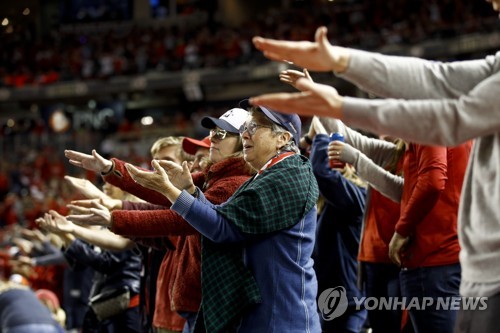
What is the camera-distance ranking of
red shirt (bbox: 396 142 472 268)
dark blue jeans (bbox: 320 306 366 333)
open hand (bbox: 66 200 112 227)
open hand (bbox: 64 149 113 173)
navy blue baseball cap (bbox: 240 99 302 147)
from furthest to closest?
1. dark blue jeans (bbox: 320 306 366 333)
2. open hand (bbox: 64 149 113 173)
3. red shirt (bbox: 396 142 472 268)
4. open hand (bbox: 66 200 112 227)
5. navy blue baseball cap (bbox: 240 99 302 147)

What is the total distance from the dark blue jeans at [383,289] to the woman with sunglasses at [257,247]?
52.2 inches

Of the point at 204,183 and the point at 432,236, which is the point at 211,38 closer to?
the point at 204,183

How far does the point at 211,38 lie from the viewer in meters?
26.5

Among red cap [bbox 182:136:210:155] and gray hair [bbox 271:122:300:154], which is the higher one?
gray hair [bbox 271:122:300:154]

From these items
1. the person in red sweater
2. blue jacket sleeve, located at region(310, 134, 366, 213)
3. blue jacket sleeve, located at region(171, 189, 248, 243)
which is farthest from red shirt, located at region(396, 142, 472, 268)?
blue jacket sleeve, located at region(171, 189, 248, 243)

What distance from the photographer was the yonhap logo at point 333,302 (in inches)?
185

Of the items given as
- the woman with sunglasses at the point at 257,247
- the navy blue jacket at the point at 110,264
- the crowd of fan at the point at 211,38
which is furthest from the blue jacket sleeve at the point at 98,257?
the crowd of fan at the point at 211,38

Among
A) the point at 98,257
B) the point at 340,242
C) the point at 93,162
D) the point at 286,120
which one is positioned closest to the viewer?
the point at 286,120

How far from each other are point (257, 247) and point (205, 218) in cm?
30

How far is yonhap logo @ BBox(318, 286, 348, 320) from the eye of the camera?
185 inches

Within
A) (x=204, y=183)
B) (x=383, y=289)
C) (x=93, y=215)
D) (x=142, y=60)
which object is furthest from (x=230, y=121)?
(x=142, y=60)

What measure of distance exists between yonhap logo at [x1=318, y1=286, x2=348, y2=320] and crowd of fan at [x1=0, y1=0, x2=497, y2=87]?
624 inches

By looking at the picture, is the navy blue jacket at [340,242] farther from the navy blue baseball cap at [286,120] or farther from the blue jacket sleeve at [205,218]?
the blue jacket sleeve at [205,218]

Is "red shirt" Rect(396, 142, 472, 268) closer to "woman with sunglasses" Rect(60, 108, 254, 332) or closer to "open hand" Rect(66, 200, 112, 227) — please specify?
"woman with sunglasses" Rect(60, 108, 254, 332)
